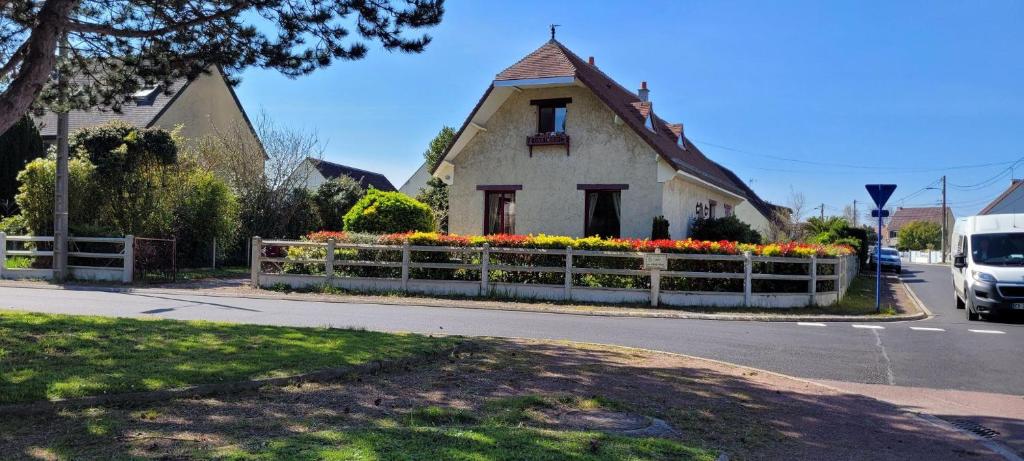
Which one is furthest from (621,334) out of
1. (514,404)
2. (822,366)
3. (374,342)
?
(514,404)

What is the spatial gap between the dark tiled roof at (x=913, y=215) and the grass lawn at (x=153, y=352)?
113 metres

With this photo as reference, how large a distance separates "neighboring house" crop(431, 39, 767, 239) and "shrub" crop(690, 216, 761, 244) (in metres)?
0.57

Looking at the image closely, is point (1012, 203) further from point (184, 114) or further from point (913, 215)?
point (184, 114)

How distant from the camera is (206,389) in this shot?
5.89m

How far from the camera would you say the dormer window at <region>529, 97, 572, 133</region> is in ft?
73.5

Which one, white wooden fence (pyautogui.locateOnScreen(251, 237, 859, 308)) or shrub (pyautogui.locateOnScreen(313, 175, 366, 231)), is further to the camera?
shrub (pyautogui.locateOnScreen(313, 175, 366, 231))

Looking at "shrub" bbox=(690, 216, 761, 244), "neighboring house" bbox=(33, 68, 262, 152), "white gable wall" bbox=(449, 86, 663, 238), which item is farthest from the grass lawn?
"neighboring house" bbox=(33, 68, 262, 152)

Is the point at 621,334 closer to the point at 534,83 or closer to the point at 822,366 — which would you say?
the point at 822,366

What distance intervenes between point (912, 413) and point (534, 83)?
16.1 m

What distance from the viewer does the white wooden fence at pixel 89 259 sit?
19.3 meters

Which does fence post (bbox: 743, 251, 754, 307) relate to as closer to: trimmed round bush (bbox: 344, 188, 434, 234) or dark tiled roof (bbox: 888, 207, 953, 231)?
trimmed round bush (bbox: 344, 188, 434, 234)

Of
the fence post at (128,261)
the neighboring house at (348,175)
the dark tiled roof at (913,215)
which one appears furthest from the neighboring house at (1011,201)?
the fence post at (128,261)

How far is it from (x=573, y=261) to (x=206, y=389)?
1236 cm

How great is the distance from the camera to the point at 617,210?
2206cm
